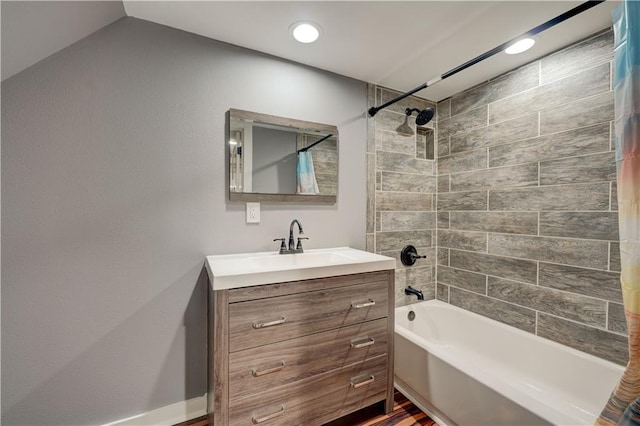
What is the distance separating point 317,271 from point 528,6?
1.77 metres

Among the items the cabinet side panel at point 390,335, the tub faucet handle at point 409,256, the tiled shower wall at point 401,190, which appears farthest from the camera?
the tub faucet handle at point 409,256

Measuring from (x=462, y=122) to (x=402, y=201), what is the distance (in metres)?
0.87

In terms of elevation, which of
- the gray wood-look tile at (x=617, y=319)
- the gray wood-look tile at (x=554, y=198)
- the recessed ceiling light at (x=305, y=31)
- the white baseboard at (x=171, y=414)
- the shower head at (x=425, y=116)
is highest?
the recessed ceiling light at (x=305, y=31)

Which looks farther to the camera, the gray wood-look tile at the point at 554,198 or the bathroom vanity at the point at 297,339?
the gray wood-look tile at the point at 554,198

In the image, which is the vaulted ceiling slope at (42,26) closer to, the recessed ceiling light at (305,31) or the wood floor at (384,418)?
the recessed ceiling light at (305,31)

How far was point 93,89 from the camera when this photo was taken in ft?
4.46

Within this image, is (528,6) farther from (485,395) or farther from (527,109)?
(485,395)

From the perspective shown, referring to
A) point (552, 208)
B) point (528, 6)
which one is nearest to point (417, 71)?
point (528, 6)

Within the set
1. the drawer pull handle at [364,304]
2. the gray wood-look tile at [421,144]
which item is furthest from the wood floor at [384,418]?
the gray wood-look tile at [421,144]

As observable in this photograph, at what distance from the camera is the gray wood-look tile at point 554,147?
4.99 feet

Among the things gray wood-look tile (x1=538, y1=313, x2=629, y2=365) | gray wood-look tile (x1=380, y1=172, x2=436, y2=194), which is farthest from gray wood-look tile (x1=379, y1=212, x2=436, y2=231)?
gray wood-look tile (x1=538, y1=313, x2=629, y2=365)

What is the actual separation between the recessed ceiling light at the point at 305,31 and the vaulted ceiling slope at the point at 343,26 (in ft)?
0.12

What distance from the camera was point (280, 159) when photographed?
1.81m

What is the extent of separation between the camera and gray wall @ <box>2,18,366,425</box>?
1254 mm
